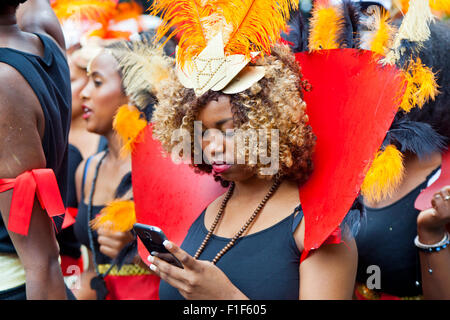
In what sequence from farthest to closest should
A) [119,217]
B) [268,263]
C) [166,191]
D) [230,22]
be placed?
[119,217] < [166,191] < [230,22] < [268,263]

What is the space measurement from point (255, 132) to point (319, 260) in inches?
17.5

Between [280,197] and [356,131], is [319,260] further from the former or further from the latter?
[356,131]

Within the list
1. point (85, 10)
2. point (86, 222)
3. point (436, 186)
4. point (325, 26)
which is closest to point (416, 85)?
point (325, 26)

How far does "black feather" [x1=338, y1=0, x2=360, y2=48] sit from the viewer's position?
5.68ft

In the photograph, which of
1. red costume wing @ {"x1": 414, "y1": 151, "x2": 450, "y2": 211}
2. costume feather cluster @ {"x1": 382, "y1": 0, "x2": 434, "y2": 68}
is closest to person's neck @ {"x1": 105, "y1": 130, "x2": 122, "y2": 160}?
red costume wing @ {"x1": 414, "y1": 151, "x2": 450, "y2": 211}

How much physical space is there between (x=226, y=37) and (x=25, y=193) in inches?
33.1

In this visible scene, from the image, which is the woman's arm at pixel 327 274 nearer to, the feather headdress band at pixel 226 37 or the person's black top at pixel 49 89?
the feather headdress band at pixel 226 37

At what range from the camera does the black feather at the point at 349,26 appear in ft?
5.68

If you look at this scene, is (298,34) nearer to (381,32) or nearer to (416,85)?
(381,32)

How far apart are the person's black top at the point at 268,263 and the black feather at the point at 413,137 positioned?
40 cm

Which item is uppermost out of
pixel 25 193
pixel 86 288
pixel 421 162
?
pixel 421 162

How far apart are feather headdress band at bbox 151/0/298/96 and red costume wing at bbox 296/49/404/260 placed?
0.21 meters

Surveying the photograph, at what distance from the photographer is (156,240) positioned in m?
1.56

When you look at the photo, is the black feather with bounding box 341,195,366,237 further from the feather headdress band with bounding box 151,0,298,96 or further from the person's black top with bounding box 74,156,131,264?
the person's black top with bounding box 74,156,131,264
